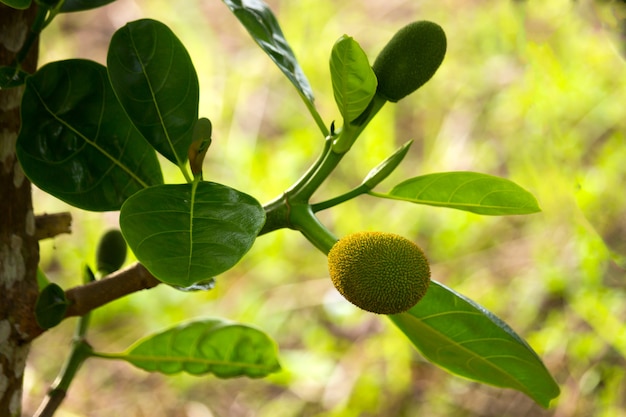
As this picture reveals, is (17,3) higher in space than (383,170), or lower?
higher

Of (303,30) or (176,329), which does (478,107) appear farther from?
(176,329)

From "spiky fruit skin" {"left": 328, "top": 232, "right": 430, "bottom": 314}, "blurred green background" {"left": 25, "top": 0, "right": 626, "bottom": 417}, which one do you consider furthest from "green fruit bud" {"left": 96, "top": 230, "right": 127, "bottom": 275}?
"blurred green background" {"left": 25, "top": 0, "right": 626, "bottom": 417}

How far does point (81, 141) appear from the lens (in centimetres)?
48

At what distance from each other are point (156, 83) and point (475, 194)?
0.71ft

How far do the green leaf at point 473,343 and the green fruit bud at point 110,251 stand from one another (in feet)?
0.72

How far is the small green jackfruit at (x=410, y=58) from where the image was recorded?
0.45m

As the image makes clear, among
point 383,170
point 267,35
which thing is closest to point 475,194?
point 383,170

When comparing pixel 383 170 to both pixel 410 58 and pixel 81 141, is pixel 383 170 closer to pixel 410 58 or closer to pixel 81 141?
pixel 410 58

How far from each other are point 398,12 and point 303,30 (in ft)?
1.45

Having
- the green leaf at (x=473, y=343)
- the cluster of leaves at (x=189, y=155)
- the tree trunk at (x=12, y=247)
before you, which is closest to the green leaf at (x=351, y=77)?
the cluster of leaves at (x=189, y=155)

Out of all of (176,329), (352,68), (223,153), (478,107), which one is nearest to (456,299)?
(352,68)

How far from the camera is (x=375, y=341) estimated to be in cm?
172

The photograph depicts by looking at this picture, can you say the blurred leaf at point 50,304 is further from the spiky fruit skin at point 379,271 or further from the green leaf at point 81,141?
the spiky fruit skin at point 379,271

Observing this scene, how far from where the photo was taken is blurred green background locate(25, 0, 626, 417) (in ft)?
5.28
